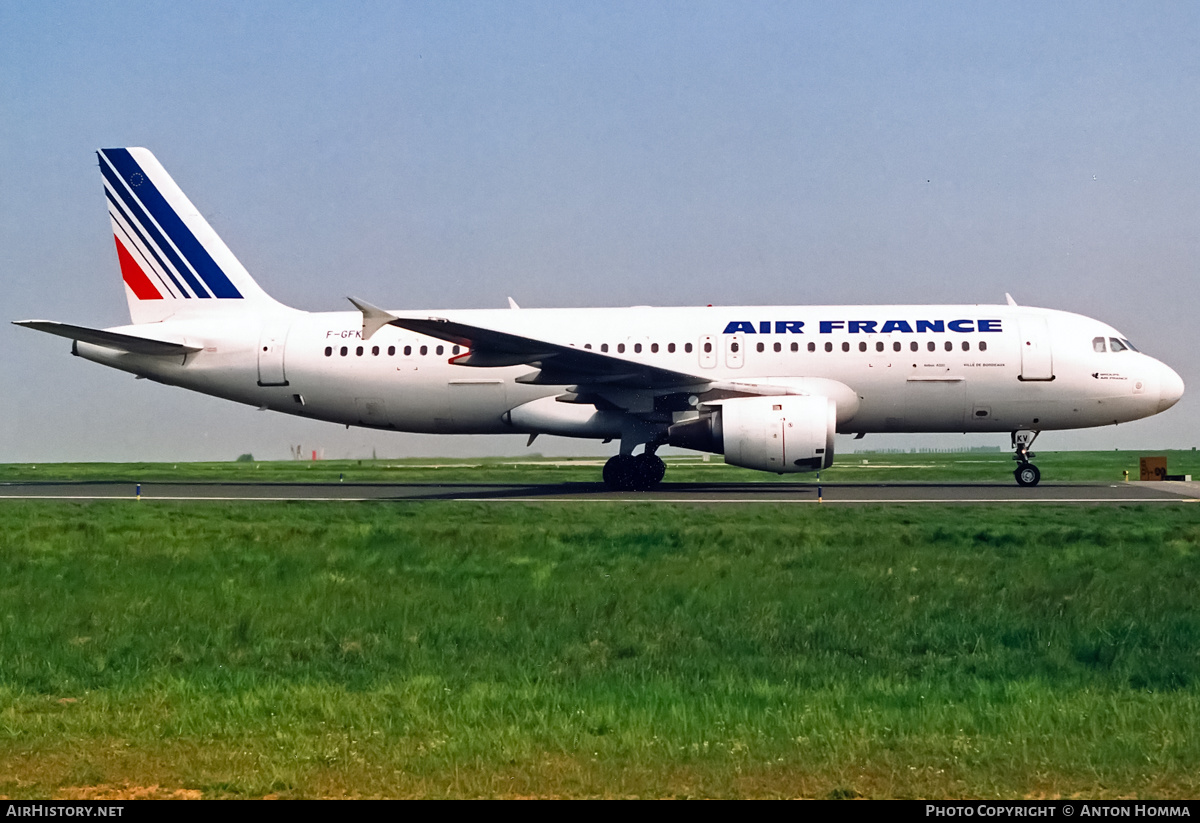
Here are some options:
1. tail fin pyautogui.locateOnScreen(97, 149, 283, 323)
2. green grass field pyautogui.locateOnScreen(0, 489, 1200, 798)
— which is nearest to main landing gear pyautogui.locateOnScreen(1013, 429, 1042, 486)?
green grass field pyautogui.locateOnScreen(0, 489, 1200, 798)

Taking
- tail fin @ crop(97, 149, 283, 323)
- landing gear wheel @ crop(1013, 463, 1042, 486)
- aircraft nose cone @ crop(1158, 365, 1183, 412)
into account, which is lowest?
landing gear wheel @ crop(1013, 463, 1042, 486)

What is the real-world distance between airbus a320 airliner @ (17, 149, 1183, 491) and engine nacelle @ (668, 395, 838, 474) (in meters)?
0.03

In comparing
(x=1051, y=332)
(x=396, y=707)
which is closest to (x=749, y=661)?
(x=396, y=707)

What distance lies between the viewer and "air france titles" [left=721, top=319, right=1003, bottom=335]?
2562cm

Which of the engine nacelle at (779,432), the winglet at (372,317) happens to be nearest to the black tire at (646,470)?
the engine nacelle at (779,432)

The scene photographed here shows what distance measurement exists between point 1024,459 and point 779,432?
7229mm

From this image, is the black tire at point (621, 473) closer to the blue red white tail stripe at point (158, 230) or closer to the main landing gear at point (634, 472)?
the main landing gear at point (634, 472)

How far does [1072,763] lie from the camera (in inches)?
232

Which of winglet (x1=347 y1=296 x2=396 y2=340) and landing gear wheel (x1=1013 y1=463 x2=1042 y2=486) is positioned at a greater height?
winglet (x1=347 y1=296 x2=396 y2=340)

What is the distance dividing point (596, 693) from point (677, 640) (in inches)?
66.7

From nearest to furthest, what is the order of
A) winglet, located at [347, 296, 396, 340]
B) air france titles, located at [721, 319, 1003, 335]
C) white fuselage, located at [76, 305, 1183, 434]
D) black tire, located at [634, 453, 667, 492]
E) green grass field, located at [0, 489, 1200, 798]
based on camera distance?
green grass field, located at [0, 489, 1200, 798]
winglet, located at [347, 296, 396, 340]
white fuselage, located at [76, 305, 1183, 434]
air france titles, located at [721, 319, 1003, 335]
black tire, located at [634, 453, 667, 492]

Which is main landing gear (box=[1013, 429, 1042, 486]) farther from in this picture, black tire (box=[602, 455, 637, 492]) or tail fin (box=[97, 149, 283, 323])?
tail fin (box=[97, 149, 283, 323])

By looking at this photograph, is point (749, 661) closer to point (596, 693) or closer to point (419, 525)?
point (596, 693)

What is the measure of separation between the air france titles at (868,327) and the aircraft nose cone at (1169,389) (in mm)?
4022
